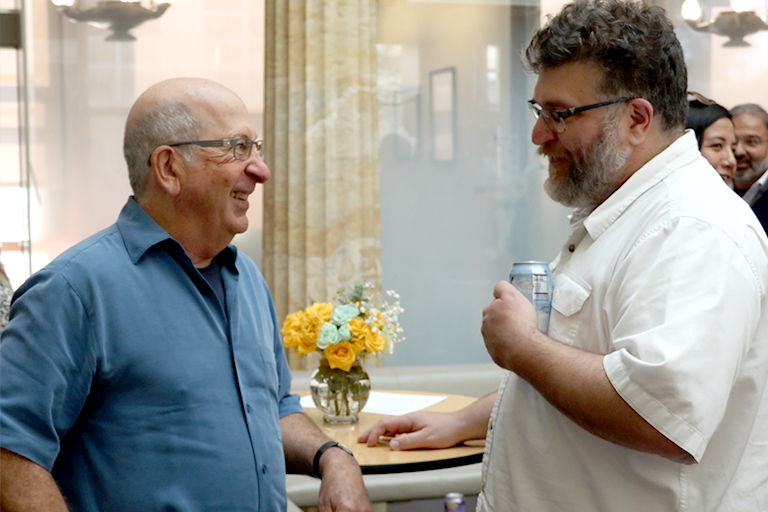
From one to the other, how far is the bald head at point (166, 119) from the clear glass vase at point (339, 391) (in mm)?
1103

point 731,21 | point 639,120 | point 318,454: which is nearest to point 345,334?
point 318,454

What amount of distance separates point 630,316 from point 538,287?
24 centimetres

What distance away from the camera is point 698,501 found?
1.26 m

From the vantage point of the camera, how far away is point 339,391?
2.37 meters

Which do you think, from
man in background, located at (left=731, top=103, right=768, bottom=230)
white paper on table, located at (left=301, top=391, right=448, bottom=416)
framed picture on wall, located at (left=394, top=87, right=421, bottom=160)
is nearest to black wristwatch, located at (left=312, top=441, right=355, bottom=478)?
white paper on table, located at (left=301, top=391, right=448, bottom=416)

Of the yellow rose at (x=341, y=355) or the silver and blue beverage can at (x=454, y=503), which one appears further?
the yellow rose at (x=341, y=355)

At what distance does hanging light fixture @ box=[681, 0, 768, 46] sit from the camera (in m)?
5.14

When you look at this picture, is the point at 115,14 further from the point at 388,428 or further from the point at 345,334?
the point at 388,428

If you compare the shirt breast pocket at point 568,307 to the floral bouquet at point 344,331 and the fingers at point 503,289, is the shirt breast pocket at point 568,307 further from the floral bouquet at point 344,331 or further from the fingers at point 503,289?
the floral bouquet at point 344,331

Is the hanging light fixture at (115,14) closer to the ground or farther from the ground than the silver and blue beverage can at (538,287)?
farther from the ground

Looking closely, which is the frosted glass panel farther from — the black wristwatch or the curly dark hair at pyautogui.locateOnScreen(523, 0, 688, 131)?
the curly dark hair at pyautogui.locateOnScreen(523, 0, 688, 131)

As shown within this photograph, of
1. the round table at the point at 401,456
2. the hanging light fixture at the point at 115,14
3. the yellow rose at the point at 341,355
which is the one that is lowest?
the round table at the point at 401,456

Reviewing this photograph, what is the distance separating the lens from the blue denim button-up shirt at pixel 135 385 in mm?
1155

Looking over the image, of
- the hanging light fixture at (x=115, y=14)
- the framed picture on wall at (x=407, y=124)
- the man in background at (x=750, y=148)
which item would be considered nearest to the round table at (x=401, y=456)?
the man in background at (x=750, y=148)
